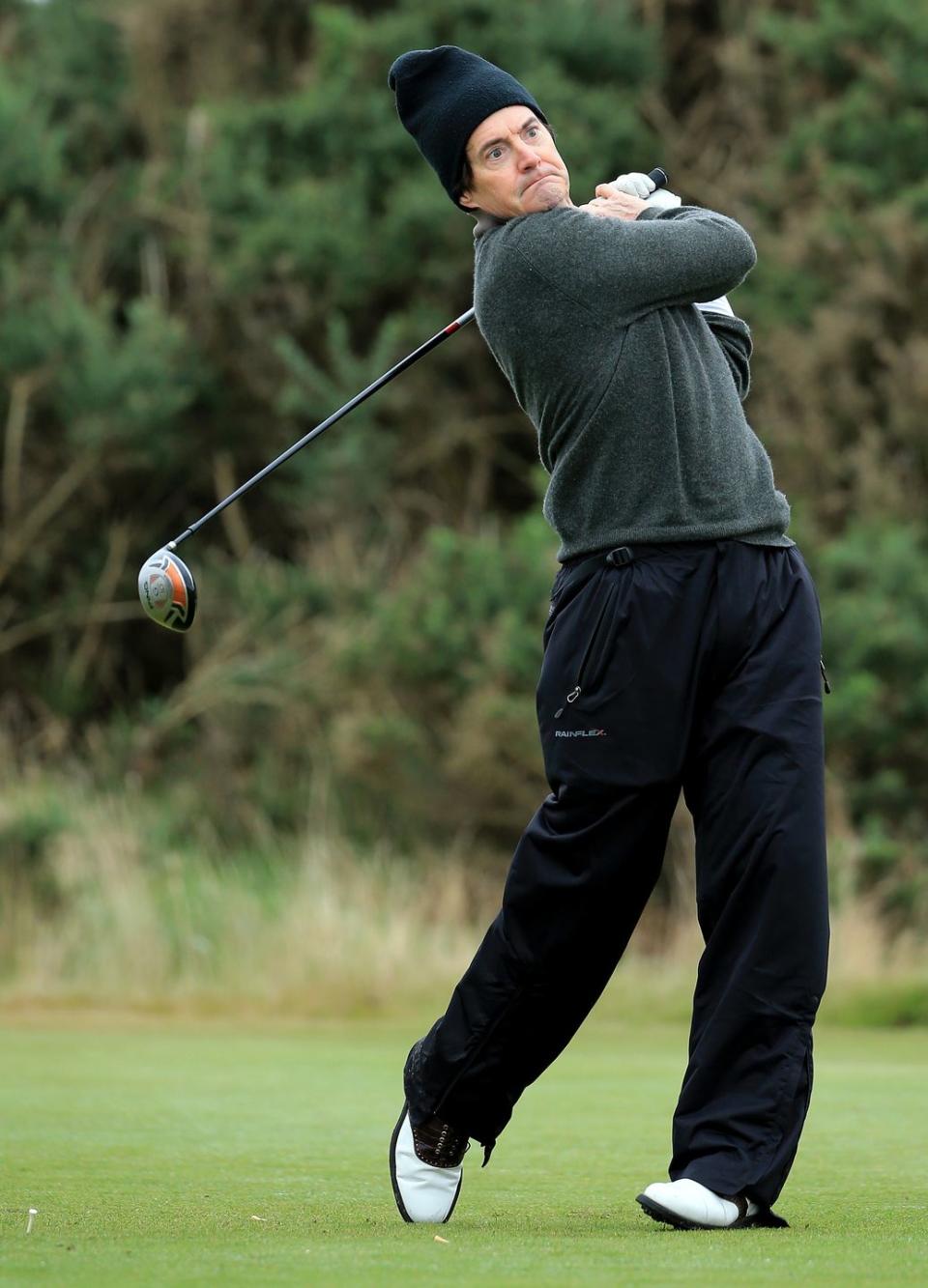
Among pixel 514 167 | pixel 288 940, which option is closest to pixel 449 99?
pixel 514 167

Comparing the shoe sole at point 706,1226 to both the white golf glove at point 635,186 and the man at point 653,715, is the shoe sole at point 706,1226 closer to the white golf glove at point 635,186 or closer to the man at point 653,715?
the man at point 653,715

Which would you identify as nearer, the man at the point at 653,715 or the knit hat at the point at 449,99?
the man at the point at 653,715

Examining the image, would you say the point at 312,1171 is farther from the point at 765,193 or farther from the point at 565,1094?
the point at 765,193

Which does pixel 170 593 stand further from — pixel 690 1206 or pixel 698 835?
pixel 690 1206

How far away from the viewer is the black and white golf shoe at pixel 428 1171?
11.4ft

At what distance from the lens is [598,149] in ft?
56.5

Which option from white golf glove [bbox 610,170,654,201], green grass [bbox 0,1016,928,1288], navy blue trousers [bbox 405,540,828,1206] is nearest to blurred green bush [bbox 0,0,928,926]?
green grass [bbox 0,1016,928,1288]

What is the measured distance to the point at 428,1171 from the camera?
137 inches

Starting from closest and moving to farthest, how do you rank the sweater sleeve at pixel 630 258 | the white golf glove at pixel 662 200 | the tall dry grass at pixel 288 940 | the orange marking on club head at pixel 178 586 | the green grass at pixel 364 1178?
the green grass at pixel 364 1178, the sweater sleeve at pixel 630 258, the white golf glove at pixel 662 200, the orange marking on club head at pixel 178 586, the tall dry grass at pixel 288 940

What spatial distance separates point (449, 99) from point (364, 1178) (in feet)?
6.60

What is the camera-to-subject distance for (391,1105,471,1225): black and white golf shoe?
3.47m

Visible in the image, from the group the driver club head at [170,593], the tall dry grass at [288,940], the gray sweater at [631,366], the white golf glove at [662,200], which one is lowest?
the tall dry grass at [288,940]

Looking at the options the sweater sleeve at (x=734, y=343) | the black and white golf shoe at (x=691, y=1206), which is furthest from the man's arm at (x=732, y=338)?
the black and white golf shoe at (x=691, y=1206)

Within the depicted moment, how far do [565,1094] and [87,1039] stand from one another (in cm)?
263
